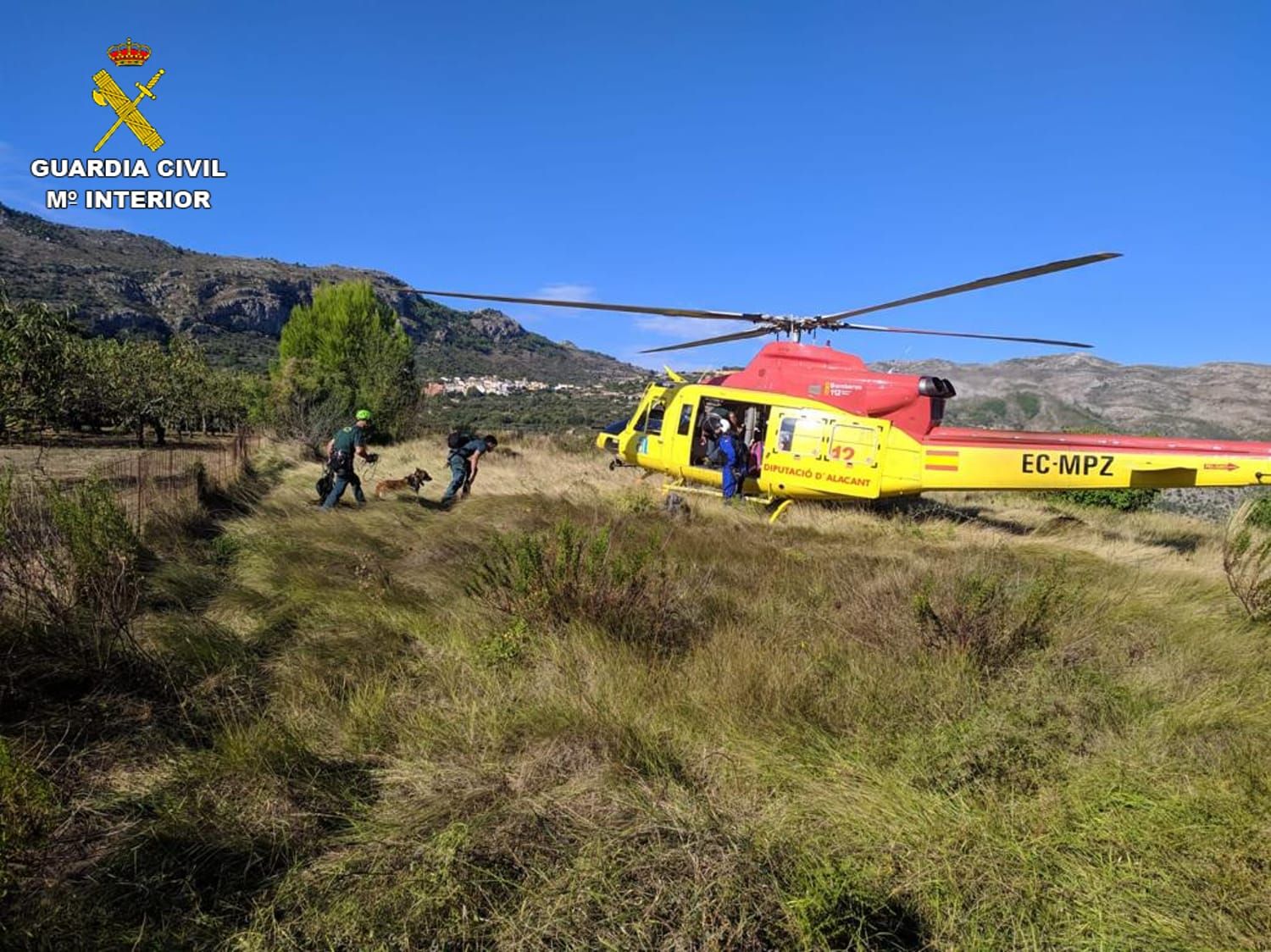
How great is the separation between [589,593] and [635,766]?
178 cm

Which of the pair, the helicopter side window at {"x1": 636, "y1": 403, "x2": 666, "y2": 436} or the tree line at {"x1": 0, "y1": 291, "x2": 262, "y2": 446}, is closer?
the helicopter side window at {"x1": 636, "y1": 403, "x2": 666, "y2": 436}

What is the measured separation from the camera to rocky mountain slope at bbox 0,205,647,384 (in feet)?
254

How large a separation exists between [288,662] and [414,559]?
7.57ft

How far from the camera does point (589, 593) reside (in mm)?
4539

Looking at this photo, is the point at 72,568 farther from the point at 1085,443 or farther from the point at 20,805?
the point at 1085,443

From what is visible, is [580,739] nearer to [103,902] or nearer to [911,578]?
[103,902]

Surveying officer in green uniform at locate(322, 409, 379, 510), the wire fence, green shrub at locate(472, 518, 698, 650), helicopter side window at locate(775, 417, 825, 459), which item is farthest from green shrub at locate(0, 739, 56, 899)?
helicopter side window at locate(775, 417, 825, 459)

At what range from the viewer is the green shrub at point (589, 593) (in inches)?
174

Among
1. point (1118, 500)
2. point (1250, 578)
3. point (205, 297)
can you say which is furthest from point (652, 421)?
point (205, 297)

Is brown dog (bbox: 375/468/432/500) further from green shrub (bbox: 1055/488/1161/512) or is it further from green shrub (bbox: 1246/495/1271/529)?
green shrub (bbox: 1246/495/1271/529)

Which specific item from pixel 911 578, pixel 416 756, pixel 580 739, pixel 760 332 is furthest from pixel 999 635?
pixel 760 332

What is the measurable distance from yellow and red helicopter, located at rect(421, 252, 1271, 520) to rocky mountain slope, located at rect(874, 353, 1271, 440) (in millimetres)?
66799

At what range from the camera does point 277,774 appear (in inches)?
104

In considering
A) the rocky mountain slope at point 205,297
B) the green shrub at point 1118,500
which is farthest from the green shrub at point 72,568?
the rocky mountain slope at point 205,297
